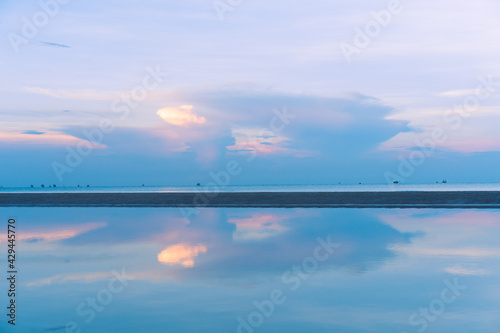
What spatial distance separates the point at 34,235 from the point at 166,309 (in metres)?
11.5

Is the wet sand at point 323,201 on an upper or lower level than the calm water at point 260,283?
upper

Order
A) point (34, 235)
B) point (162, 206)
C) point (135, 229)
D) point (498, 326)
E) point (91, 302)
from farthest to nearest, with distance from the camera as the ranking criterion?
point (162, 206) < point (135, 229) < point (34, 235) < point (91, 302) < point (498, 326)

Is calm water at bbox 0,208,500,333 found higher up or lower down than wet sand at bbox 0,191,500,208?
lower down

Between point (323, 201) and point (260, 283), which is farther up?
point (323, 201)

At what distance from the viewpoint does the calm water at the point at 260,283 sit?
7215 millimetres

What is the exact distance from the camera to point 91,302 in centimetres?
830

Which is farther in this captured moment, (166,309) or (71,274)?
(71,274)

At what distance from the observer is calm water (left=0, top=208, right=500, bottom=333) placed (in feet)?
23.7

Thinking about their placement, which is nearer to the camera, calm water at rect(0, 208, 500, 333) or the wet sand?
calm water at rect(0, 208, 500, 333)

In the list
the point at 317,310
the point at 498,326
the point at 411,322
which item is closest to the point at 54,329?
the point at 317,310

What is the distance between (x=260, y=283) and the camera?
31.0ft

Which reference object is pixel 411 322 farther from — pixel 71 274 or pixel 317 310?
pixel 71 274

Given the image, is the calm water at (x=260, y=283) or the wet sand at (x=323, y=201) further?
the wet sand at (x=323, y=201)

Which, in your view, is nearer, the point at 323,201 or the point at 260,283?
the point at 260,283
